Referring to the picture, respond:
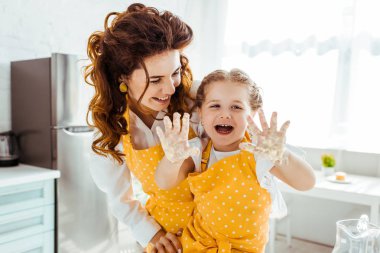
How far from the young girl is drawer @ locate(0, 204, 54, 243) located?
1121 mm

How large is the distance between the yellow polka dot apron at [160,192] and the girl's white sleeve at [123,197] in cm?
4

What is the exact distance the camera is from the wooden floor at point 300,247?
304cm

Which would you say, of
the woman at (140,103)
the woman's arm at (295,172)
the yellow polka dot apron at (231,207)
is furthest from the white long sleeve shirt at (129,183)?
the woman's arm at (295,172)

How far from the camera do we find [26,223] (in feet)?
6.31

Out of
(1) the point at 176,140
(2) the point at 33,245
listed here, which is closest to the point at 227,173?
(1) the point at 176,140

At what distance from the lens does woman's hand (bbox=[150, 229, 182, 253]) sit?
1.19 meters

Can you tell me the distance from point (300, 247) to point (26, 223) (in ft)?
7.40

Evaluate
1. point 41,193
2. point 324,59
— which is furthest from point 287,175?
point 324,59

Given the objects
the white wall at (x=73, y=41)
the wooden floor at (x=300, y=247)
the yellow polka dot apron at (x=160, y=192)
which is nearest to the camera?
the yellow polka dot apron at (x=160, y=192)

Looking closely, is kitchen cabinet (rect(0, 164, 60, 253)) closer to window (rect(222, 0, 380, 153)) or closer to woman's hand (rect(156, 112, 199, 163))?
woman's hand (rect(156, 112, 199, 163))

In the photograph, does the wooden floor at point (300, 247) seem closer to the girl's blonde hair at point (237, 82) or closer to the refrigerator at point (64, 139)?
the refrigerator at point (64, 139)

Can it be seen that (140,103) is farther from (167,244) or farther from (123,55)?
(167,244)

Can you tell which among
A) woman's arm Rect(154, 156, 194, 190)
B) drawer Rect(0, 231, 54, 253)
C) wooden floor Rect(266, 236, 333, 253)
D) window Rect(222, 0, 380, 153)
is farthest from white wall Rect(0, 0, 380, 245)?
woman's arm Rect(154, 156, 194, 190)

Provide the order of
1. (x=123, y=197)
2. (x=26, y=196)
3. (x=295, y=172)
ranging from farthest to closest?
(x=26, y=196), (x=123, y=197), (x=295, y=172)
